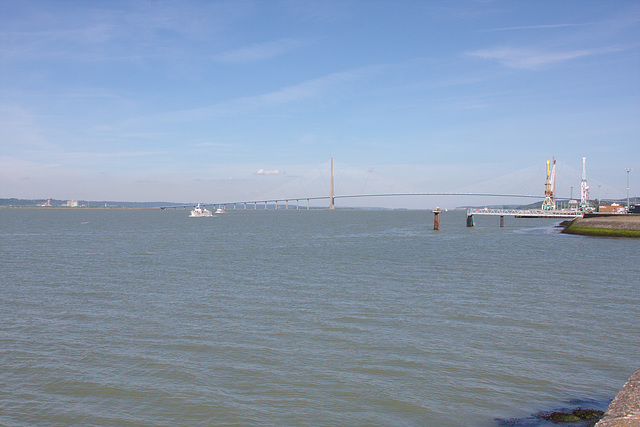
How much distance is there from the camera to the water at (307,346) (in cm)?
931

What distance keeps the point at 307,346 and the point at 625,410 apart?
291 inches

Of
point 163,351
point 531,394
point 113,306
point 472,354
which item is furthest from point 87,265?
point 531,394

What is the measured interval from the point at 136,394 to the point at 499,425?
6846 millimetres

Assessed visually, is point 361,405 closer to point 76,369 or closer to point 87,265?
point 76,369

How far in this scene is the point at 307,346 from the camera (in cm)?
1269

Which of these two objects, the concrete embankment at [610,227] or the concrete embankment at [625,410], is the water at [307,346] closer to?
the concrete embankment at [625,410]

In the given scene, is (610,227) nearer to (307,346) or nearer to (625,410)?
(307,346)

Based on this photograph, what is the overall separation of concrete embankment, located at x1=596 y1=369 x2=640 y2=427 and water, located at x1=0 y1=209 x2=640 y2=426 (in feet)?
5.77

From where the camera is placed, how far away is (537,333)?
13.9 metres

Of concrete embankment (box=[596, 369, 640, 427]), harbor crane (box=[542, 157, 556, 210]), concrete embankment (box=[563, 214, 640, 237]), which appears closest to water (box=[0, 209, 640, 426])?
concrete embankment (box=[596, 369, 640, 427])

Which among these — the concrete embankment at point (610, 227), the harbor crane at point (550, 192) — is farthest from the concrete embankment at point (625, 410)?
the harbor crane at point (550, 192)

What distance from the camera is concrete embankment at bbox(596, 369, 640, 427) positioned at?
648 cm

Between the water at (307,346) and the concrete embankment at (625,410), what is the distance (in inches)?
69.2

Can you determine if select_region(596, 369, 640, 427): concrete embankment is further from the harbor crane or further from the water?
the harbor crane
